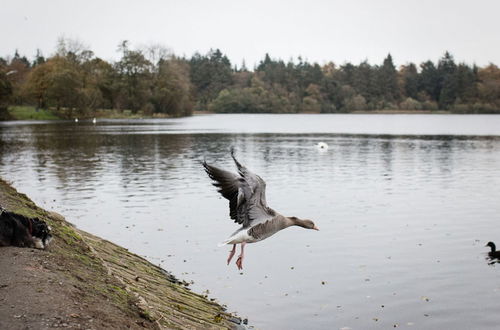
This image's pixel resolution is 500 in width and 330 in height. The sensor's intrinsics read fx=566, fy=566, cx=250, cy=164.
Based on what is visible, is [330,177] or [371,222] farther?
[330,177]

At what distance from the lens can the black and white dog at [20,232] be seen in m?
10.4

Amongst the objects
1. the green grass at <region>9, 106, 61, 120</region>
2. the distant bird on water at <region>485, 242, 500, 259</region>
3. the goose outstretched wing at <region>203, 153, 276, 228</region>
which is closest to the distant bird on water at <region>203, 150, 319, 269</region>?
the goose outstretched wing at <region>203, 153, 276, 228</region>

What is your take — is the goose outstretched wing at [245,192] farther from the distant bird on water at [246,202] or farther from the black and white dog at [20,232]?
the black and white dog at [20,232]

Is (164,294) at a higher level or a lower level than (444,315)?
higher

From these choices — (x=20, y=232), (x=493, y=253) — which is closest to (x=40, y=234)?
(x=20, y=232)

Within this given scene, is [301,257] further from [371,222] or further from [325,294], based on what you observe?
[371,222]

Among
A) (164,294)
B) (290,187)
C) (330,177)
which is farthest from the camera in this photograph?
(330,177)

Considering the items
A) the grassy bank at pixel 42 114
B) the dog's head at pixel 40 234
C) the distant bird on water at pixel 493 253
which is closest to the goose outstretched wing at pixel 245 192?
the dog's head at pixel 40 234

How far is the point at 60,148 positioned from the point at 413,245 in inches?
1711

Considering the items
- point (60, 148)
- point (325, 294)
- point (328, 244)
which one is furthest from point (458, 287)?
point (60, 148)

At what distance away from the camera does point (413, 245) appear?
18.8 metres

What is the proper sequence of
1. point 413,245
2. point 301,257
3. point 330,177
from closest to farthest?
point 301,257 → point 413,245 → point 330,177

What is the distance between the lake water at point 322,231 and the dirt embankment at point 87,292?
5.06 feet

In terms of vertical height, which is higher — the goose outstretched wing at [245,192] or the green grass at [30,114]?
the green grass at [30,114]
